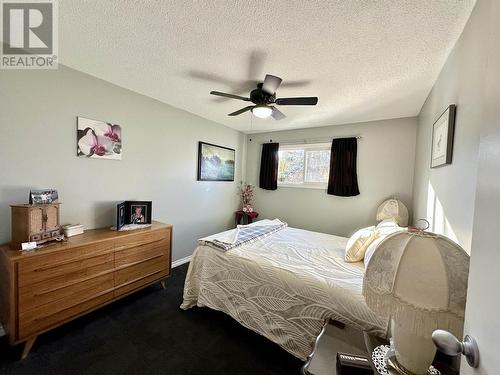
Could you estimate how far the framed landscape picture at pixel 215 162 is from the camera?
11.3 feet

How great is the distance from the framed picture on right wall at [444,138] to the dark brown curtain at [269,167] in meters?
2.53

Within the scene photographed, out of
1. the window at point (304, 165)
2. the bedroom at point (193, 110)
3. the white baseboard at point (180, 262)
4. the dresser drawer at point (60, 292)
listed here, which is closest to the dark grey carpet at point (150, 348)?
the bedroom at point (193, 110)

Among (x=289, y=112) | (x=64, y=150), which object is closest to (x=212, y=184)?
(x=289, y=112)

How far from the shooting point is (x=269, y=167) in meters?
4.11

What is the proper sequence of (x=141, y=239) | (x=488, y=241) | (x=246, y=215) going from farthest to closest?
(x=246, y=215), (x=141, y=239), (x=488, y=241)

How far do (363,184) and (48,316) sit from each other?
12.7 feet

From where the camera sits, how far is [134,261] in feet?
7.09

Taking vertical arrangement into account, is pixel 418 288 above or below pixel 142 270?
above

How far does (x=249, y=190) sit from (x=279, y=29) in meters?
3.11

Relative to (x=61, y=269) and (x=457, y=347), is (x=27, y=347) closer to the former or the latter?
(x=61, y=269)

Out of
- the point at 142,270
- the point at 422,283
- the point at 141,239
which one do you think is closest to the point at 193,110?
the point at 141,239

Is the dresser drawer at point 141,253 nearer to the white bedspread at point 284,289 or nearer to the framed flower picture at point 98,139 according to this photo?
the white bedspread at point 284,289

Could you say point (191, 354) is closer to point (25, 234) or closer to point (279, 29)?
point (25, 234)

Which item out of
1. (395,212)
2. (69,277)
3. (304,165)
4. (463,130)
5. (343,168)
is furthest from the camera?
(304,165)
